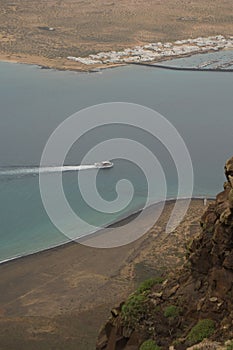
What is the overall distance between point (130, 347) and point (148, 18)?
75.9m

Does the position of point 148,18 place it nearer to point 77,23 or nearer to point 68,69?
point 77,23

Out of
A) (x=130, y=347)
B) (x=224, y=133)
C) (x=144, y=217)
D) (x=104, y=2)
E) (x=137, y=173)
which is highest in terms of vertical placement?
(x=104, y=2)

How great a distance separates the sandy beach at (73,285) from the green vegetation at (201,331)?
7.92 metres

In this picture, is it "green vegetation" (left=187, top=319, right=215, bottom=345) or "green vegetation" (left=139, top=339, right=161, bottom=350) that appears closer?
"green vegetation" (left=187, top=319, right=215, bottom=345)

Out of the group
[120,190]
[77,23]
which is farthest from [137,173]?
[77,23]

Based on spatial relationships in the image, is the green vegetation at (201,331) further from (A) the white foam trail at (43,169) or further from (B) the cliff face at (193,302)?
(A) the white foam trail at (43,169)

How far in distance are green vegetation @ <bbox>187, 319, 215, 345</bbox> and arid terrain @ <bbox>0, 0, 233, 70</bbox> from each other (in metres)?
54.7

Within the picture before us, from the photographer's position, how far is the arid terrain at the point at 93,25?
2778 inches

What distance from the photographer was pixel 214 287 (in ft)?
38.8

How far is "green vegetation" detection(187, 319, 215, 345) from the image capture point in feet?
35.6

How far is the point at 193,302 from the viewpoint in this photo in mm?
11969

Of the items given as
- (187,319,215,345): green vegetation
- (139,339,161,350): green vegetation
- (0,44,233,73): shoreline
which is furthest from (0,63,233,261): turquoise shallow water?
(187,319,215,345): green vegetation

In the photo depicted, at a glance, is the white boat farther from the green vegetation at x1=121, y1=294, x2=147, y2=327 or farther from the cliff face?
the green vegetation at x1=121, y1=294, x2=147, y2=327

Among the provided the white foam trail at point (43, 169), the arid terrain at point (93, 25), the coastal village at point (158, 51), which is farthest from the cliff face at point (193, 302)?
the coastal village at point (158, 51)
